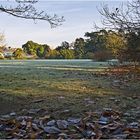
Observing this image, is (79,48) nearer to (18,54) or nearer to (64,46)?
(64,46)

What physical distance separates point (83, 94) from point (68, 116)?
110 inches

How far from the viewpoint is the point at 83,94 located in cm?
1024

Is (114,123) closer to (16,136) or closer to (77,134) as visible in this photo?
(77,134)

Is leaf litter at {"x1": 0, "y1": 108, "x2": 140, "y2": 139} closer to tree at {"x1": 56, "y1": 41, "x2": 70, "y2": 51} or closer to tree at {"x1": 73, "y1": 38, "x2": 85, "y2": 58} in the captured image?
tree at {"x1": 73, "y1": 38, "x2": 85, "y2": 58}

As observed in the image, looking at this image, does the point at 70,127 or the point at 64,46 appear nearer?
the point at 70,127

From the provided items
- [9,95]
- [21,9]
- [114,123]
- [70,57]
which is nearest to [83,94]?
[9,95]

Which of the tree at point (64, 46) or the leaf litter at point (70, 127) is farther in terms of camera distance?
the tree at point (64, 46)

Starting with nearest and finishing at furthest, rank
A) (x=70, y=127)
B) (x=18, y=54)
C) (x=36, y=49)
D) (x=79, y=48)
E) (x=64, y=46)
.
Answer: (x=70, y=127) → (x=79, y=48) → (x=18, y=54) → (x=64, y=46) → (x=36, y=49)

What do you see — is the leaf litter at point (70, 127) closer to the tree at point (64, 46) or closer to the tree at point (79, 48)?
the tree at point (79, 48)

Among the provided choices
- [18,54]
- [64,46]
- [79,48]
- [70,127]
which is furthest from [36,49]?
[70,127]

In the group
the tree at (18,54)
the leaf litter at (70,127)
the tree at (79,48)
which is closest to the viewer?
the leaf litter at (70,127)

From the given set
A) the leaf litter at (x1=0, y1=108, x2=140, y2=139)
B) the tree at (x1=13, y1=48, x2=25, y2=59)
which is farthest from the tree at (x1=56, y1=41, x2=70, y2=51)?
the leaf litter at (x1=0, y1=108, x2=140, y2=139)

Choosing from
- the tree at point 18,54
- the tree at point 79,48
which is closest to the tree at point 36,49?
the tree at point 18,54

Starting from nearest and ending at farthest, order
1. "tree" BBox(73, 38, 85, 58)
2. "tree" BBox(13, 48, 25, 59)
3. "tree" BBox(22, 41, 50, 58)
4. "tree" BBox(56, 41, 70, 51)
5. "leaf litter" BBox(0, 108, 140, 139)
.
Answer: "leaf litter" BBox(0, 108, 140, 139)
"tree" BBox(73, 38, 85, 58)
"tree" BBox(13, 48, 25, 59)
"tree" BBox(56, 41, 70, 51)
"tree" BBox(22, 41, 50, 58)
